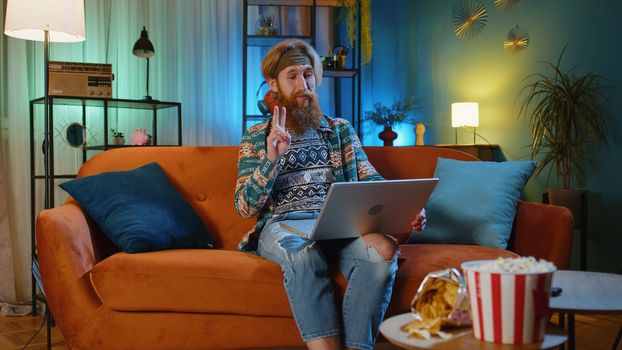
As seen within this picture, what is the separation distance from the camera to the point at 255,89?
15.7ft

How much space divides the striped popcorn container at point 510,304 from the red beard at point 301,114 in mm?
1357

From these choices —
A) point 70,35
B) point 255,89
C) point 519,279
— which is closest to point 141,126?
point 255,89

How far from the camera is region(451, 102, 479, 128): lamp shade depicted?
14.6 ft

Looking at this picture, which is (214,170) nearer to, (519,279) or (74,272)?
(74,272)

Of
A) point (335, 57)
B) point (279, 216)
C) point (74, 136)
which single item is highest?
point (335, 57)

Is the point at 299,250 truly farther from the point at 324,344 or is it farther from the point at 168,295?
the point at 168,295

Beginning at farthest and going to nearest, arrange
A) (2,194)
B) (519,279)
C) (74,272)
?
1. (2,194)
2. (74,272)
3. (519,279)

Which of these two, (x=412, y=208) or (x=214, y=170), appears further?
(x=214, y=170)

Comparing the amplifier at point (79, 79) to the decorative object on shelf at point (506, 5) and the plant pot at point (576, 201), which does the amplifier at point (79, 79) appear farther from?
the decorative object on shelf at point (506, 5)

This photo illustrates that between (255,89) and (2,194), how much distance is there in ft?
6.41

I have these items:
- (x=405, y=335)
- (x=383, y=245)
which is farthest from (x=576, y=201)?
(x=405, y=335)

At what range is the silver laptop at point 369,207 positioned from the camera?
168 centimetres

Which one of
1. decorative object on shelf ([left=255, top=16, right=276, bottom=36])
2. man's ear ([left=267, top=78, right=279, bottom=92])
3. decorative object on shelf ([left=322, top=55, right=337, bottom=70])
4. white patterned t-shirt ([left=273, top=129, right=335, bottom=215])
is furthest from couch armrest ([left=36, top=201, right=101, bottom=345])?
decorative object on shelf ([left=322, top=55, right=337, bottom=70])

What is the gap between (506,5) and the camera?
175 inches
